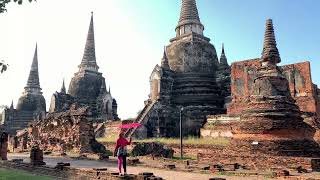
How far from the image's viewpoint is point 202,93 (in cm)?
3606

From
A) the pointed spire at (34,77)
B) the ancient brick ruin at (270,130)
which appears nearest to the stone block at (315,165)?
the ancient brick ruin at (270,130)

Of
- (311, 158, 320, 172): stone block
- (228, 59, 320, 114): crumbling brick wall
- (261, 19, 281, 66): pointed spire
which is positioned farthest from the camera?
(228, 59, 320, 114): crumbling brick wall

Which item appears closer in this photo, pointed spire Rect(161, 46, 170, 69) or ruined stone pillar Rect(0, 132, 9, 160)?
ruined stone pillar Rect(0, 132, 9, 160)

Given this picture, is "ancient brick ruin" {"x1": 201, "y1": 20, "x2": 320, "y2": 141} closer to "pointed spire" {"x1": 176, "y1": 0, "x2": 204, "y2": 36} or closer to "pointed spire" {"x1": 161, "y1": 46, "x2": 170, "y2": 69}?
"pointed spire" {"x1": 161, "y1": 46, "x2": 170, "y2": 69}

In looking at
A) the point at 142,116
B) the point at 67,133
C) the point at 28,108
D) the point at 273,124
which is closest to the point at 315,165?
the point at 273,124

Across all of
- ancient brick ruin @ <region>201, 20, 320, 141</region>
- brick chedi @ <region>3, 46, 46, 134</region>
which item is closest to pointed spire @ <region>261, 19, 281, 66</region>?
ancient brick ruin @ <region>201, 20, 320, 141</region>

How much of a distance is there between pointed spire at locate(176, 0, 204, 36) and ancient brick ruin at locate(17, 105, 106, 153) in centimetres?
1849

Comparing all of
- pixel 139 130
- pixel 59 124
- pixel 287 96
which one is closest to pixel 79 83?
pixel 139 130

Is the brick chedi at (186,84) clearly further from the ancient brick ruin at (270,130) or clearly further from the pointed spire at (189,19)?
the ancient brick ruin at (270,130)

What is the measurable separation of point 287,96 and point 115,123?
19.4m

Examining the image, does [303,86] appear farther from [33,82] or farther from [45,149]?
[33,82]

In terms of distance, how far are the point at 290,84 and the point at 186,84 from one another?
9959 millimetres

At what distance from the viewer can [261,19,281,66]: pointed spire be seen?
21.4 meters

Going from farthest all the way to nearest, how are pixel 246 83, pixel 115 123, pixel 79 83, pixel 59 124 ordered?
pixel 79 83 < pixel 115 123 < pixel 246 83 < pixel 59 124
